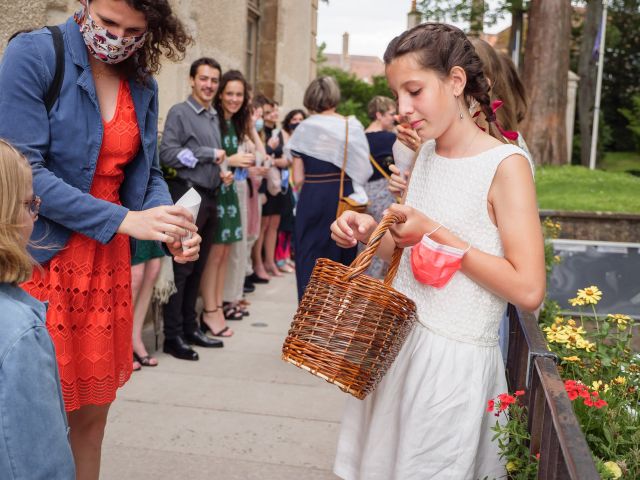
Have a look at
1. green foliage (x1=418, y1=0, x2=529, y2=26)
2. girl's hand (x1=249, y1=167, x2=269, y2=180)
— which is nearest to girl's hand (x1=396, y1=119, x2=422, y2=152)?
girl's hand (x1=249, y1=167, x2=269, y2=180)

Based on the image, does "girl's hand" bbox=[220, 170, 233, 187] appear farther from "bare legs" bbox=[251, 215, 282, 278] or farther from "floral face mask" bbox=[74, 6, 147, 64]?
"floral face mask" bbox=[74, 6, 147, 64]

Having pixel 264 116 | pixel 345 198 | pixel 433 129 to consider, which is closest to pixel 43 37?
pixel 433 129

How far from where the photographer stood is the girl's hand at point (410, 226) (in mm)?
2102

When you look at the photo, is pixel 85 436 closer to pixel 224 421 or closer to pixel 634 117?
pixel 224 421

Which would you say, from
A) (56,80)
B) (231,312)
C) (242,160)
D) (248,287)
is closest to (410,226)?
(56,80)

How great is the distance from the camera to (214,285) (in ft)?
22.0

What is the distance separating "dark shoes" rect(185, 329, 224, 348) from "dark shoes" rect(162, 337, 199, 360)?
0.81 ft

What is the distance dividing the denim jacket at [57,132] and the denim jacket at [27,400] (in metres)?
0.68

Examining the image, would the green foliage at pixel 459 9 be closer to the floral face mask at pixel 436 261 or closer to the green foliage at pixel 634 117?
the green foliage at pixel 634 117

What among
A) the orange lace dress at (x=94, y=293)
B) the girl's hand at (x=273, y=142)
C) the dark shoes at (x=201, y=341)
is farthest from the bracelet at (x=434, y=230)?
the girl's hand at (x=273, y=142)

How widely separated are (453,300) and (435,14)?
19.7 m

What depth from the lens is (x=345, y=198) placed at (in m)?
5.78

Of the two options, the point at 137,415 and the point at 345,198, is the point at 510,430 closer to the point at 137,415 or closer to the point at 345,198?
the point at 137,415

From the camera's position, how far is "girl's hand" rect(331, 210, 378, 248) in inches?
86.2
